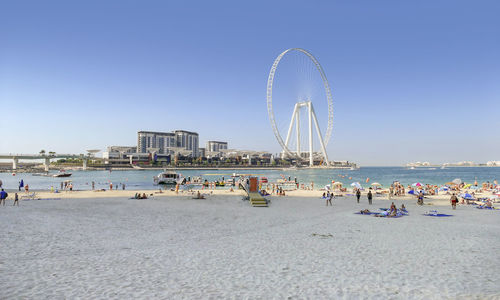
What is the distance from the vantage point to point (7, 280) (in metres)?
8.85

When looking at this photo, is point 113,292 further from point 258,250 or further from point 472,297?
point 472,297

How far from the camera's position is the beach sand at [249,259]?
8289 mm

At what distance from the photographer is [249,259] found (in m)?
11.2

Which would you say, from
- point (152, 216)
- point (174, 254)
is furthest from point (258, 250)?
point (152, 216)

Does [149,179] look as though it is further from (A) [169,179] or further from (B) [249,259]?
(B) [249,259]

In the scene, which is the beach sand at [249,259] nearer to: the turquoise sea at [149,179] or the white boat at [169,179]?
the turquoise sea at [149,179]

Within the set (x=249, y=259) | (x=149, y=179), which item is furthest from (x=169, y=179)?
(x=249, y=259)

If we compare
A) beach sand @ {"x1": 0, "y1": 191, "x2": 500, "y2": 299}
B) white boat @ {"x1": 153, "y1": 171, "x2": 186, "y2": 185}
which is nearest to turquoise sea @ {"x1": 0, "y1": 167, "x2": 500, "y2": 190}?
white boat @ {"x1": 153, "y1": 171, "x2": 186, "y2": 185}

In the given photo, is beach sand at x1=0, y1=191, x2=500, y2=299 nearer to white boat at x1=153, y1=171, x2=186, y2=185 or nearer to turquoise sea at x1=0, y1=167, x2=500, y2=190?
turquoise sea at x1=0, y1=167, x2=500, y2=190

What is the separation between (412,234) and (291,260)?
8107 mm

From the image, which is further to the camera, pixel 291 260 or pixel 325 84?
pixel 325 84

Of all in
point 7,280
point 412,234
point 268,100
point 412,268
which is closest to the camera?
point 7,280

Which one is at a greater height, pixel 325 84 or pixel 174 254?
pixel 325 84

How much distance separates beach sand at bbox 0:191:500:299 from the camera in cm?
829
